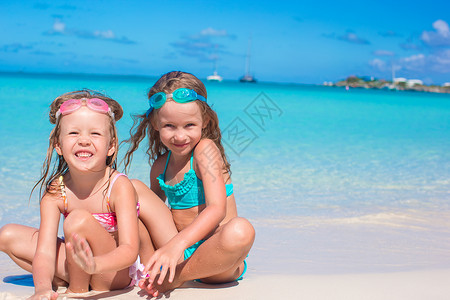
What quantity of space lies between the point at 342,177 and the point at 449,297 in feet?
12.5

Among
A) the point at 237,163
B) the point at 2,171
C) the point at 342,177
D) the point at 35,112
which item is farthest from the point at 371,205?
the point at 35,112

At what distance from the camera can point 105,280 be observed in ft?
7.02

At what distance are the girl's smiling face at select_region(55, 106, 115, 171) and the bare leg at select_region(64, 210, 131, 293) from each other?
274 millimetres

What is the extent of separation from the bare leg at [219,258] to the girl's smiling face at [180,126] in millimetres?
526

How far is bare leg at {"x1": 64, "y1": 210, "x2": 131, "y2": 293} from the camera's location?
1915 millimetres

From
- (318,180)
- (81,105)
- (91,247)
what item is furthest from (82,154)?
(318,180)

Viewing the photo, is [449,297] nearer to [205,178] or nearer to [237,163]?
[205,178]

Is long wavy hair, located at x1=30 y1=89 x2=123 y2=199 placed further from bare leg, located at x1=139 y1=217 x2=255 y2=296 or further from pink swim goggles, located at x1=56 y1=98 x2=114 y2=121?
bare leg, located at x1=139 y1=217 x2=255 y2=296

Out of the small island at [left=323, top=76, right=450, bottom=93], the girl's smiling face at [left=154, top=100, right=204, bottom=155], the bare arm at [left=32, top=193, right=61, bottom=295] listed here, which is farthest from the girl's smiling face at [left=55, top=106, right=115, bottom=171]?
the small island at [left=323, top=76, right=450, bottom=93]

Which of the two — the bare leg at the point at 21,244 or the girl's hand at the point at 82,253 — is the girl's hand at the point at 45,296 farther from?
the bare leg at the point at 21,244

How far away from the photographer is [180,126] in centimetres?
241

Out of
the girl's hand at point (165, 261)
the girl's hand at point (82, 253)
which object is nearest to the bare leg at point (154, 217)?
the girl's hand at point (165, 261)

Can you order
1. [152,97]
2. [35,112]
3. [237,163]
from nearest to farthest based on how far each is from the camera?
[152,97] → [237,163] → [35,112]

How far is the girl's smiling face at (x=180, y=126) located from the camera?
2.40 meters
